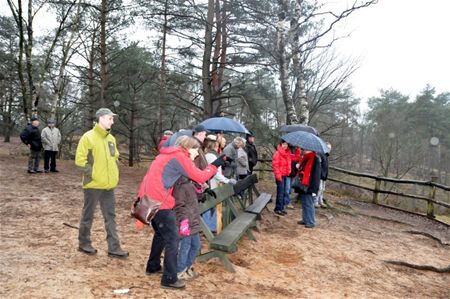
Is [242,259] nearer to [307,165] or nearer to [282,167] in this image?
[307,165]

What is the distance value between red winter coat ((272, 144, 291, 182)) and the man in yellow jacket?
14.6 ft

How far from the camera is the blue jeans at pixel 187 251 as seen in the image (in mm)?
4133

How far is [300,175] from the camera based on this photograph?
768 centimetres

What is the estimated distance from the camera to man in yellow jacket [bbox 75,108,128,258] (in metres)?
4.45

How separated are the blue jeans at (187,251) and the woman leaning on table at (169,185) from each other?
0.24 meters

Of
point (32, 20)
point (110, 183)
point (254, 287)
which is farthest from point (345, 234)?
point (32, 20)

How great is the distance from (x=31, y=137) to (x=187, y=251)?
8.11 m

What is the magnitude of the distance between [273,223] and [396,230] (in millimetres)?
3243

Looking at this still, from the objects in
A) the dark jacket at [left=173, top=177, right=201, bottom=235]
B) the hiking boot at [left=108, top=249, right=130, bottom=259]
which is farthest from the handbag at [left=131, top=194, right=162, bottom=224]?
the hiking boot at [left=108, top=249, right=130, bottom=259]

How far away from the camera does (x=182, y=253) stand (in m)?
4.15

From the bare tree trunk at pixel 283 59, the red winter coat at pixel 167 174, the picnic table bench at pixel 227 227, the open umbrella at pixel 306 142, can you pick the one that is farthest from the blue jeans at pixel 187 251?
the bare tree trunk at pixel 283 59

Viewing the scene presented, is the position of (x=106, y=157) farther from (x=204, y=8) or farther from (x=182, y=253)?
(x=204, y=8)

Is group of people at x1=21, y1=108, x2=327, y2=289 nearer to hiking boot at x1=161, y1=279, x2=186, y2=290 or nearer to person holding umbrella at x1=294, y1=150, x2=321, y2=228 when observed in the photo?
hiking boot at x1=161, y1=279, x2=186, y2=290

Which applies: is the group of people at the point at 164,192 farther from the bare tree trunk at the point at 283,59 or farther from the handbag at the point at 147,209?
the bare tree trunk at the point at 283,59
